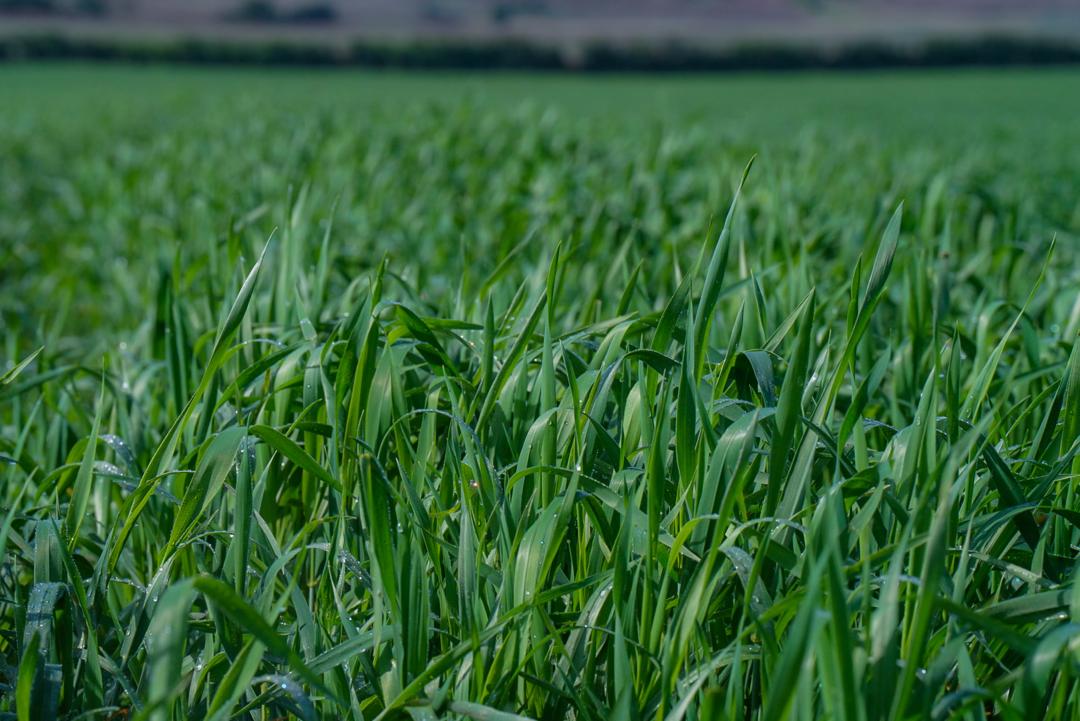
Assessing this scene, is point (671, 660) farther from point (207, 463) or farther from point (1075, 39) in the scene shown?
point (1075, 39)

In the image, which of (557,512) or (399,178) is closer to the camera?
(557,512)

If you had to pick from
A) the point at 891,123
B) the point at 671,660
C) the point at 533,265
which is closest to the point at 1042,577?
the point at 671,660

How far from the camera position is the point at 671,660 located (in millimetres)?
1157

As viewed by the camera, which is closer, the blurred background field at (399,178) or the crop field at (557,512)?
the crop field at (557,512)

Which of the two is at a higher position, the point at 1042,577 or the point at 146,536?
the point at 1042,577

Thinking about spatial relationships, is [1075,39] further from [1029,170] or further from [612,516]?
[612,516]

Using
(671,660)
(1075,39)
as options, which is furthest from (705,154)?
(1075,39)

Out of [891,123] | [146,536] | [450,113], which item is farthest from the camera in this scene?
[891,123]

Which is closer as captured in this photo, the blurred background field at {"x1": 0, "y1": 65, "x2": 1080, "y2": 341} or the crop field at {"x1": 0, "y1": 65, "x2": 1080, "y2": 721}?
the crop field at {"x1": 0, "y1": 65, "x2": 1080, "y2": 721}

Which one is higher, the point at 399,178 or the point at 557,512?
the point at 557,512

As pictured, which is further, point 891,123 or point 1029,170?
point 891,123

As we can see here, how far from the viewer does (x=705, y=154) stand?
6625 mm

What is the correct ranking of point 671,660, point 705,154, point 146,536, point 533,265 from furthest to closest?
point 705,154, point 533,265, point 146,536, point 671,660

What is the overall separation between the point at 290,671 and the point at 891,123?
2044 cm
